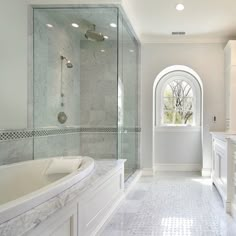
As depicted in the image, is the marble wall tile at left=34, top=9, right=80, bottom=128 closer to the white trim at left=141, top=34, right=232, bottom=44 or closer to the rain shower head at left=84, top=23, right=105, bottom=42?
the rain shower head at left=84, top=23, right=105, bottom=42

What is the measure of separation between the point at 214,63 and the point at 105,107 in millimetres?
2326

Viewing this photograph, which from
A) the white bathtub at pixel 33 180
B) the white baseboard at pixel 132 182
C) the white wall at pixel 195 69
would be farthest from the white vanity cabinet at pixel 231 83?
the white bathtub at pixel 33 180

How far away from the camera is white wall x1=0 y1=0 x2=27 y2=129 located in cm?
296

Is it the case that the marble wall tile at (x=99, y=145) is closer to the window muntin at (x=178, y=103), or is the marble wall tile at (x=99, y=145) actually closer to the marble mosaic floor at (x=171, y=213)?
the marble mosaic floor at (x=171, y=213)

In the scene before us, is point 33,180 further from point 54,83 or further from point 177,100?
point 177,100

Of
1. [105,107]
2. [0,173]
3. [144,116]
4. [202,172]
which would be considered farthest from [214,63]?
[0,173]

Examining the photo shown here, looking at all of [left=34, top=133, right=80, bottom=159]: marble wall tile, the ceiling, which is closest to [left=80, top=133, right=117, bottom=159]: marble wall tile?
[left=34, top=133, right=80, bottom=159]: marble wall tile

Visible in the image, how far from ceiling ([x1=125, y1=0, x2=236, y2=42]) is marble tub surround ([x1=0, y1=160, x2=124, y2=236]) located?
96.6 inches

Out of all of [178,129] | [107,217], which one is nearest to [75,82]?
[107,217]

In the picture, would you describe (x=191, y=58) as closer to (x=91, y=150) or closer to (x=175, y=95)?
(x=175, y=95)

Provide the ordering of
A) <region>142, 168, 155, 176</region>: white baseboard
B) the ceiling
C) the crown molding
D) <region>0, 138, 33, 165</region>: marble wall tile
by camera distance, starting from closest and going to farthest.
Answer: <region>0, 138, 33, 165</region>: marble wall tile
the ceiling
the crown molding
<region>142, 168, 155, 176</region>: white baseboard

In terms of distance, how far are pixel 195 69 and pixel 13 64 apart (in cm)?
342

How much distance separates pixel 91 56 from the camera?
15.4ft

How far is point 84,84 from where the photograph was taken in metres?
4.78
